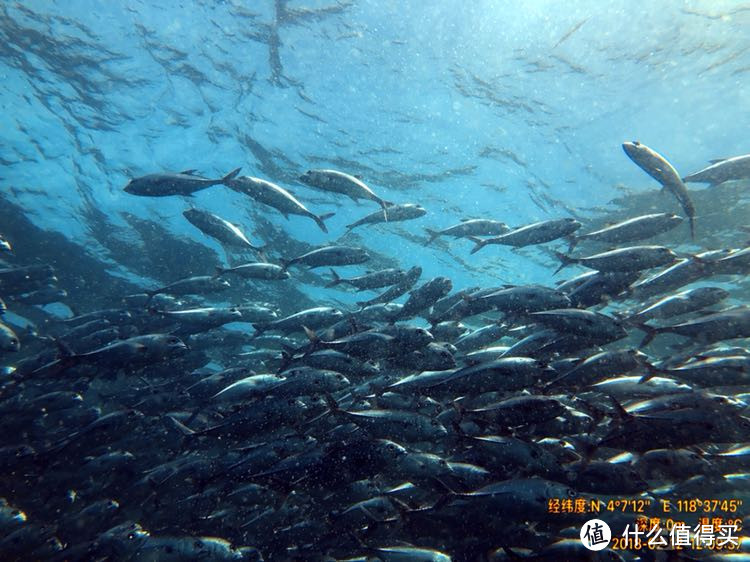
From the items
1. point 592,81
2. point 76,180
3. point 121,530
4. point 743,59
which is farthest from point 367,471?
point 76,180

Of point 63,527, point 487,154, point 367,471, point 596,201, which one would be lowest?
point 63,527

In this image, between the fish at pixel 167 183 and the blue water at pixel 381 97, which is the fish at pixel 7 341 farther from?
the blue water at pixel 381 97

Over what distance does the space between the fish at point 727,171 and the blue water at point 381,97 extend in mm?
5776

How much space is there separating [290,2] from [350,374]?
10.4 m

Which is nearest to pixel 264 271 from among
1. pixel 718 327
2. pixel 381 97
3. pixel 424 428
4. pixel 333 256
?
pixel 333 256

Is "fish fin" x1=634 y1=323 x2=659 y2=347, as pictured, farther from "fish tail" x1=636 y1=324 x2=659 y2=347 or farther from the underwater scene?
the underwater scene

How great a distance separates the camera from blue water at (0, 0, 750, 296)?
10391mm

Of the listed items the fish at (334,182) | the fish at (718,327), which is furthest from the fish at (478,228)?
the fish at (718,327)

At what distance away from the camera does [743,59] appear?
384 inches

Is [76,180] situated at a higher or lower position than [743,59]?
lower

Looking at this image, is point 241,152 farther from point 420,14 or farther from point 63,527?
point 63,527

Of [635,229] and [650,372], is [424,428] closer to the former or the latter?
[650,372]

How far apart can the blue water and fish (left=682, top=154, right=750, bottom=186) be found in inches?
227

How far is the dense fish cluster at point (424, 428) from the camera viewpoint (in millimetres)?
4340
